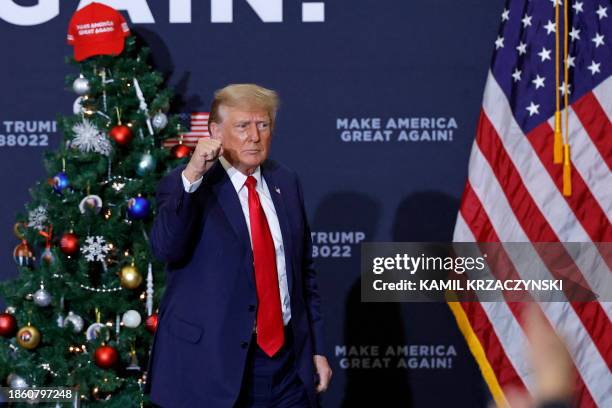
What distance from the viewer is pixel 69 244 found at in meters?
4.30

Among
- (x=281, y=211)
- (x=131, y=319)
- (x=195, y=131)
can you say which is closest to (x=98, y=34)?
(x=195, y=131)

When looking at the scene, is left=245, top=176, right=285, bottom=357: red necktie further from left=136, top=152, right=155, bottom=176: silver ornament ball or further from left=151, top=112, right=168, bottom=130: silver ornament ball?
left=151, top=112, right=168, bottom=130: silver ornament ball

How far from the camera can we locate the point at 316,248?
5.21 metres

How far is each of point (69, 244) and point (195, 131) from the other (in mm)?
1169

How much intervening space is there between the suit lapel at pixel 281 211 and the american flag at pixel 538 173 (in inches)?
82.2

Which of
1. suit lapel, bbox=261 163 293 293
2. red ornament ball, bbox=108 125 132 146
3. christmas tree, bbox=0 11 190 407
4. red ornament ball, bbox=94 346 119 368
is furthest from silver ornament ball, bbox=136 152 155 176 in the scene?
suit lapel, bbox=261 163 293 293

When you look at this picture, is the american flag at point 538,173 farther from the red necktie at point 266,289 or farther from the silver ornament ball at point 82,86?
the red necktie at point 266,289

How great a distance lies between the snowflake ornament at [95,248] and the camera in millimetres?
4316

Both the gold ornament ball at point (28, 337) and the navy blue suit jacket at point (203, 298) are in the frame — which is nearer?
the navy blue suit jacket at point (203, 298)

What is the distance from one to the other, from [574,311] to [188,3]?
9.07ft

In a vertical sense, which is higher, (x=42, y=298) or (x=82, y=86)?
(x=82, y=86)

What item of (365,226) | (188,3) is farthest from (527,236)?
(188,3)

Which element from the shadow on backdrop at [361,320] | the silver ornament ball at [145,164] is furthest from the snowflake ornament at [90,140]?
the shadow on backdrop at [361,320]

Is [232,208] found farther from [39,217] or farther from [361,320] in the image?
[361,320]
